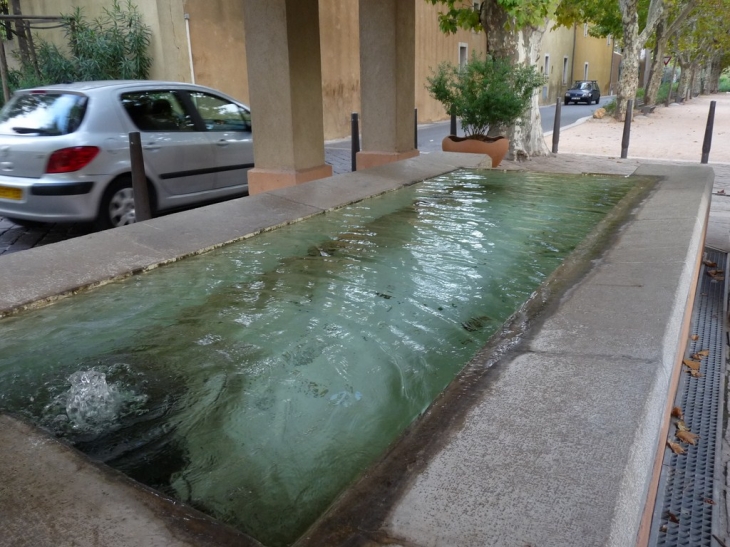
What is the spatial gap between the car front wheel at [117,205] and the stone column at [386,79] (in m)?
3.53

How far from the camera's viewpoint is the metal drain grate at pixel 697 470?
7.89 ft

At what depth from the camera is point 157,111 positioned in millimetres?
6453

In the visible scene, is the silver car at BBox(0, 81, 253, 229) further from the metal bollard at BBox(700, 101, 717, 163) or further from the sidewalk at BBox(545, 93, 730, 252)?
the metal bollard at BBox(700, 101, 717, 163)

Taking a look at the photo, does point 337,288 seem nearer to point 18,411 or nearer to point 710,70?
point 18,411

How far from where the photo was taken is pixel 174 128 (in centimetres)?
654

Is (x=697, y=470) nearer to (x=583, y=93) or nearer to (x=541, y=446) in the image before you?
(x=541, y=446)

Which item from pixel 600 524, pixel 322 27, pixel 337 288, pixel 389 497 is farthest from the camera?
pixel 322 27

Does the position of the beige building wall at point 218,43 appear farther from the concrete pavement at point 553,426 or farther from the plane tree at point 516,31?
the concrete pavement at point 553,426

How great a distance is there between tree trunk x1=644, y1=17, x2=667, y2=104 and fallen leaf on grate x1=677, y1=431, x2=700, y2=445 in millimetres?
24976

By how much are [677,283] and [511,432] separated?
1.63 meters

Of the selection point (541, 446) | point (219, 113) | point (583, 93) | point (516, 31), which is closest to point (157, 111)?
point (219, 113)

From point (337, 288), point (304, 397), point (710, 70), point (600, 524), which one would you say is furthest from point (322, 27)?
point (710, 70)

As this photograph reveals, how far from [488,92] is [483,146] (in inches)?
31.5

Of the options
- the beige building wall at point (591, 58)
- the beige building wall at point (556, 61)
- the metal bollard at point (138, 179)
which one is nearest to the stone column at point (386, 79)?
the metal bollard at point (138, 179)
